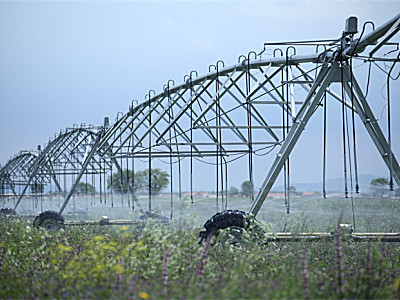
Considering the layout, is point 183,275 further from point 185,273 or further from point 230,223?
point 230,223

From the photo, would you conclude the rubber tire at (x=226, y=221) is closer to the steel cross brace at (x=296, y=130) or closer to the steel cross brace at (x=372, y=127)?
the steel cross brace at (x=296, y=130)

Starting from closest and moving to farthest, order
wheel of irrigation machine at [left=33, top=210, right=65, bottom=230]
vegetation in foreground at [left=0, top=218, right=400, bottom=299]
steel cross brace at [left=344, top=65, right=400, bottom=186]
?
vegetation in foreground at [left=0, top=218, right=400, bottom=299] → steel cross brace at [left=344, top=65, right=400, bottom=186] → wheel of irrigation machine at [left=33, top=210, right=65, bottom=230]

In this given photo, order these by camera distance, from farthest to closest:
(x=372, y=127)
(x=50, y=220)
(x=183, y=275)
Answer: (x=50, y=220)
(x=372, y=127)
(x=183, y=275)

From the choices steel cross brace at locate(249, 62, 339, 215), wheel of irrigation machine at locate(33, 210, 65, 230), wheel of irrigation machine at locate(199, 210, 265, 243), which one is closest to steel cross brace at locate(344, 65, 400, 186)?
steel cross brace at locate(249, 62, 339, 215)

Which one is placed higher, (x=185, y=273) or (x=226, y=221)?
(x=226, y=221)

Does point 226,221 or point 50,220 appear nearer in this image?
point 226,221

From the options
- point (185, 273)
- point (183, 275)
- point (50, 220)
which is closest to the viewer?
point (183, 275)

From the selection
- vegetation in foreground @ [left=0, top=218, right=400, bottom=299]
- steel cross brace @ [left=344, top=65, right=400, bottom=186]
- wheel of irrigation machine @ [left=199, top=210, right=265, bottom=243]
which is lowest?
vegetation in foreground @ [left=0, top=218, right=400, bottom=299]

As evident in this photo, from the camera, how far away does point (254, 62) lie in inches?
433

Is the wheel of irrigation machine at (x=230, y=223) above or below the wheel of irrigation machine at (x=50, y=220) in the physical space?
above

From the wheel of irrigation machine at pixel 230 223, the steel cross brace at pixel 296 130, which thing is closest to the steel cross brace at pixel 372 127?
the steel cross brace at pixel 296 130

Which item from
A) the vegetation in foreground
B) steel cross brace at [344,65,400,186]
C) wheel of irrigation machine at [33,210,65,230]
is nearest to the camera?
the vegetation in foreground

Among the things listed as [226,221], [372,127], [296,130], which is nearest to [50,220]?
[226,221]

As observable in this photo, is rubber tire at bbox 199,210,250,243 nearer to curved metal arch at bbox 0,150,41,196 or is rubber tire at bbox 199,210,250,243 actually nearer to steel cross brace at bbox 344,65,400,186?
steel cross brace at bbox 344,65,400,186
